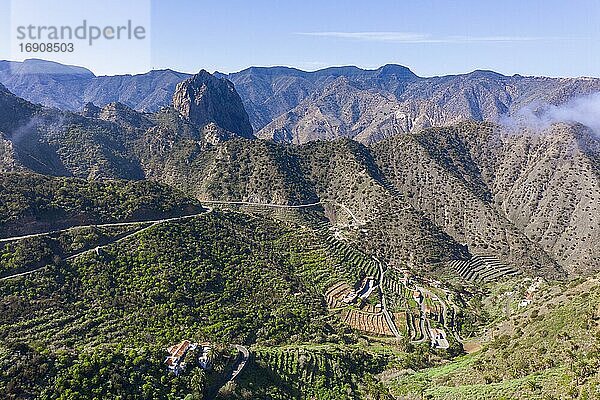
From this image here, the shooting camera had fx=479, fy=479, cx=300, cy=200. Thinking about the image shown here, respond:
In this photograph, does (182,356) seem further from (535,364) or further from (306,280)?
(535,364)

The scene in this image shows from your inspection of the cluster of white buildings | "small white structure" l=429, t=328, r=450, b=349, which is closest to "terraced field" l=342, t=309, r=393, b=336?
"small white structure" l=429, t=328, r=450, b=349

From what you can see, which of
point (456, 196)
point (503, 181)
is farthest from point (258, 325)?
point (503, 181)

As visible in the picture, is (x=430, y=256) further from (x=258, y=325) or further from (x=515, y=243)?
(x=258, y=325)

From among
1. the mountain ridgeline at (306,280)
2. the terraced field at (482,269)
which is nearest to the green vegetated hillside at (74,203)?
the mountain ridgeline at (306,280)

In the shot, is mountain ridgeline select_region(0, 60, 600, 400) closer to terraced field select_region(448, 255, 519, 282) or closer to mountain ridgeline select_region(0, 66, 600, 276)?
terraced field select_region(448, 255, 519, 282)

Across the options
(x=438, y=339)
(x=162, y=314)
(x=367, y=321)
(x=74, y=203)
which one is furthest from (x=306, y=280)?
(x=74, y=203)

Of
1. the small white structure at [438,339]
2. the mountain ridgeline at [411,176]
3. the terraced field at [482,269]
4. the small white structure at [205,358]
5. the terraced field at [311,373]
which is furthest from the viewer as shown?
the mountain ridgeline at [411,176]

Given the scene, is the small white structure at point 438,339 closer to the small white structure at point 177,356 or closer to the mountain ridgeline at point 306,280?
the mountain ridgeline at point 306,280
